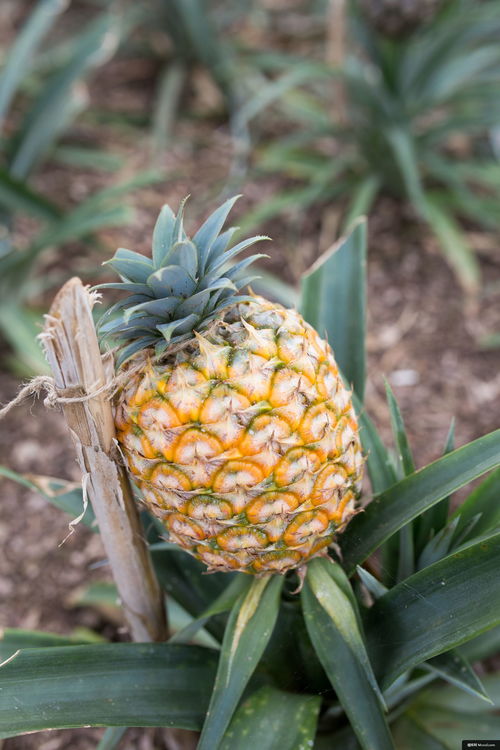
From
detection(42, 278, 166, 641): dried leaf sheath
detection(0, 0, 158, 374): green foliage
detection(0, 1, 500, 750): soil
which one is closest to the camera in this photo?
detection(42, 278, 166, 641): dried leaf sheath

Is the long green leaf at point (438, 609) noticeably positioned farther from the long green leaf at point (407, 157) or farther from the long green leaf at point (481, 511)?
the long green leaf at point (407, 157)

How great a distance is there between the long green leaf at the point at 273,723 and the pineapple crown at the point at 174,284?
52 centimetres

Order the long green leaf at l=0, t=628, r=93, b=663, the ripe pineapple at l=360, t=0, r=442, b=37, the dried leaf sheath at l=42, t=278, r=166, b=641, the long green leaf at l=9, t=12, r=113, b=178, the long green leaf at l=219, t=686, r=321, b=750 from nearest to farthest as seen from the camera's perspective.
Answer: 1. the dried leaf sheath at l=42, t=278, r=166, b=641
2. the long green leaf at l=219, t=686, r=321, b=750
3. the long green leaf at l=0, t=628, r=93, b=663
4. the ripe pineapple at l=360, t=0, r=442, b=37
5. the long green leaf at l=9, t=12, r=113, b=178

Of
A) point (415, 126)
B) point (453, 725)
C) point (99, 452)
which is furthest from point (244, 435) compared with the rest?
point (415, 126)

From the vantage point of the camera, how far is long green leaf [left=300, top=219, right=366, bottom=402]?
48.9 inches

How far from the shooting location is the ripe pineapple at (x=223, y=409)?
885mm

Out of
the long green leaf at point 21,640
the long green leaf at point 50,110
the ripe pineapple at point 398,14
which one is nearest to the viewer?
the long green leaf at point 21,640

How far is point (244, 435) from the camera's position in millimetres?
881

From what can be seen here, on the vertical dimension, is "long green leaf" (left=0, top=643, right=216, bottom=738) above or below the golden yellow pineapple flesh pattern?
below

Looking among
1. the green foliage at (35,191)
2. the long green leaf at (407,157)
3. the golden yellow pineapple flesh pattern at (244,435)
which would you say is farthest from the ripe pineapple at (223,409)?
the long green leaf at (407,157)

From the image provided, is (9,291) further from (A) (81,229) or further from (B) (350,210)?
(B) (350,210)

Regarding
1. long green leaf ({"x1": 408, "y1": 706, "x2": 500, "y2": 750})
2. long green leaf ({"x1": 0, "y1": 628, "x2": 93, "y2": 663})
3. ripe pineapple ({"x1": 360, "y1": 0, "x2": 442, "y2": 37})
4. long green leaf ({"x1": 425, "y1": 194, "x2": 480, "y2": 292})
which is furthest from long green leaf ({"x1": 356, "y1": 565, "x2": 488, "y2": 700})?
ripe pineapple ({"x1": 360, "y1": 0, "x2": 442, "y2": 37})

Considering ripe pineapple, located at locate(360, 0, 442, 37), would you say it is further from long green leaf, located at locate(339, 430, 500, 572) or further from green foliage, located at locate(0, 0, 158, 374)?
long green leaf, located at locate(339, 430, 500, 572)

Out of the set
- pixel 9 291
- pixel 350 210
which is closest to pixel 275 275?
pixel 350 210
